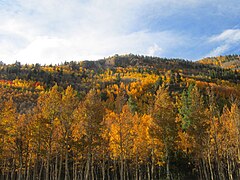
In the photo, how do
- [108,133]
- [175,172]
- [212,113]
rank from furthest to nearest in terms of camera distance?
[175,172], [108,133], [212,113]

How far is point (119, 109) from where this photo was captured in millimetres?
32562

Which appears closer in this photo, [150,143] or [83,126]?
[83,126]

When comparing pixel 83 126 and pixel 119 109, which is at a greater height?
pixel 119 109

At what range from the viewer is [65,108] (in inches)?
1019

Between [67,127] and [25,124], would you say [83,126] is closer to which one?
[67,127]

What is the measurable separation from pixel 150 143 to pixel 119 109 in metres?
6.60

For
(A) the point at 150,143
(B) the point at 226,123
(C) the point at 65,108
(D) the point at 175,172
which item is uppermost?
(C) the point at 65,108

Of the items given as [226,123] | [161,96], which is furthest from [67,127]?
[226,123]

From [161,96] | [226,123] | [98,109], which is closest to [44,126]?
[98,109]

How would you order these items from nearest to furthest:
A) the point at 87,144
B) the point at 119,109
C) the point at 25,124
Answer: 1. the point at 87,144
2. the point at 25,124
3. the point at 119,109

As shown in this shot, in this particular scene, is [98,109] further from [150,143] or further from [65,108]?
[150,143]

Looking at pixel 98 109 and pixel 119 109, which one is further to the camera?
pixel 119 109

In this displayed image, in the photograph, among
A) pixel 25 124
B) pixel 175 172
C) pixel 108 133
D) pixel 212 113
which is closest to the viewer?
pixel 25 124

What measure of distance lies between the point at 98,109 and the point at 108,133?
10948mm
